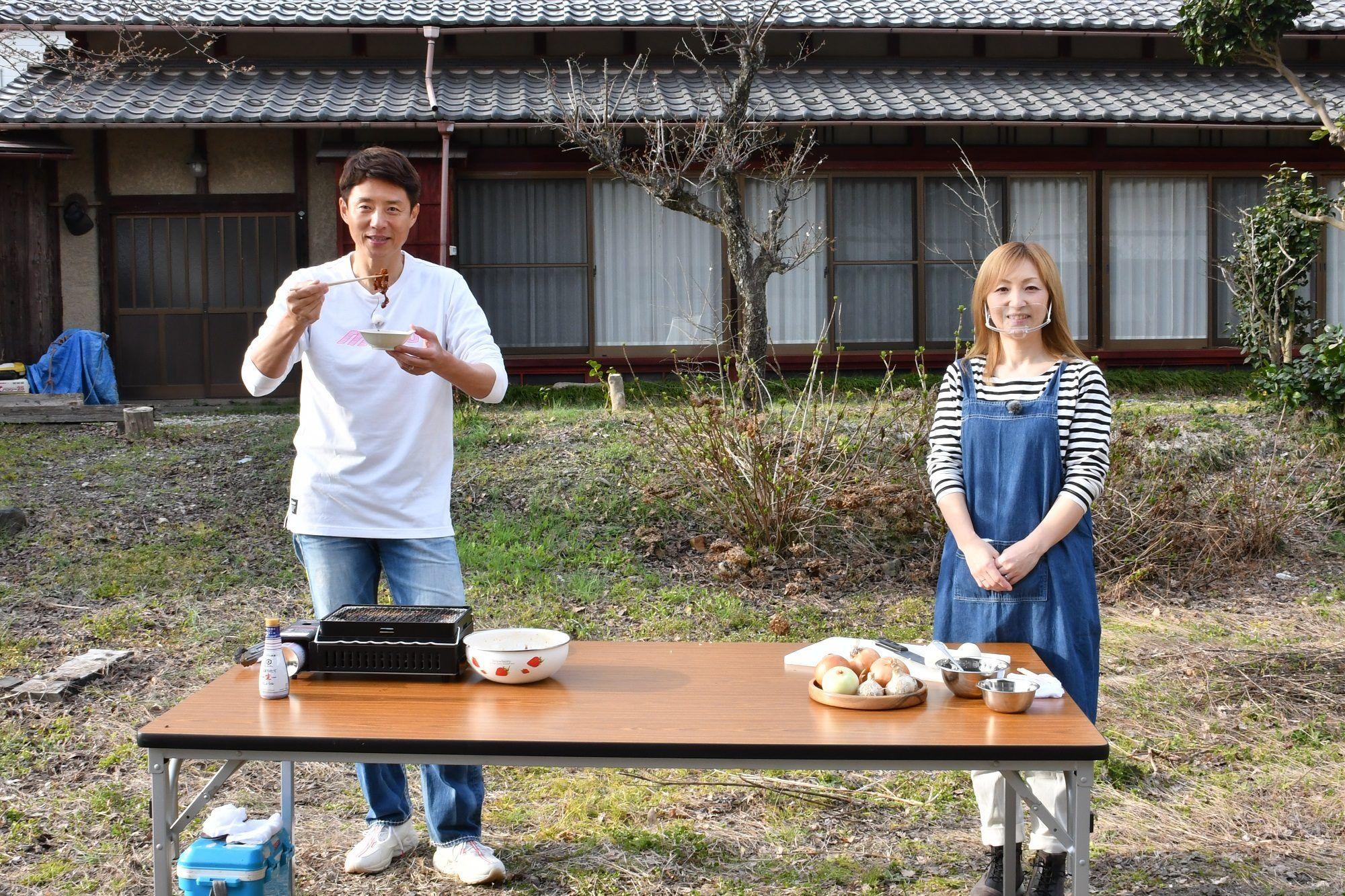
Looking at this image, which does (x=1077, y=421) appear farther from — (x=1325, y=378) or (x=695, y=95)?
(x=695, y=95)

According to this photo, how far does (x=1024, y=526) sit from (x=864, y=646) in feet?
1.69

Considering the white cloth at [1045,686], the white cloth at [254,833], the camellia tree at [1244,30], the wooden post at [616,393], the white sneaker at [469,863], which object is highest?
the camellia tree at [1244,30]

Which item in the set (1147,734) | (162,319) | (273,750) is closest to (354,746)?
(273,750)

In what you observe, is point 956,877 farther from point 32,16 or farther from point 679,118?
point 32,16

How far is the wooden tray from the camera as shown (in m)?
2.43

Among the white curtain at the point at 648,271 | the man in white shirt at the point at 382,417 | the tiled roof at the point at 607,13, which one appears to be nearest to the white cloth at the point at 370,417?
the man in white shirt at the point at 382,417

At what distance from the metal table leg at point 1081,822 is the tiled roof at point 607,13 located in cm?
982

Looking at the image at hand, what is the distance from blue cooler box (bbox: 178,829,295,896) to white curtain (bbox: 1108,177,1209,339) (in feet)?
35.4

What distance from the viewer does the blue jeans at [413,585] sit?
3.05m

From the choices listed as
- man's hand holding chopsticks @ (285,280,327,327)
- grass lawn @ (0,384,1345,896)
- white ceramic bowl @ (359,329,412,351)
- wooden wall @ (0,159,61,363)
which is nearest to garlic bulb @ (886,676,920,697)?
grass lawn @ (0,384,1345,896)

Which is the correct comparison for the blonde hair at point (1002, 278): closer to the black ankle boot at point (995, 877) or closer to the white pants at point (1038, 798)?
the white pants at point (1038, 798)

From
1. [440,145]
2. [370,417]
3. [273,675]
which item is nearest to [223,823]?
[273,675]

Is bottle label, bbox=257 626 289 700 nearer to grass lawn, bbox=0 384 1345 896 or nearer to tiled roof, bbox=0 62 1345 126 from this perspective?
grass lawn, bbox=0 384 1345 896

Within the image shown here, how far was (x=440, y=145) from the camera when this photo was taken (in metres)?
10.9
